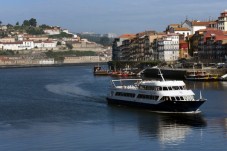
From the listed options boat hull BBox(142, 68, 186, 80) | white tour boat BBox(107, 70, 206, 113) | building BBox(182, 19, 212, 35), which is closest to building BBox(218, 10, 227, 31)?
building BBox(182, 19, 212, 35)

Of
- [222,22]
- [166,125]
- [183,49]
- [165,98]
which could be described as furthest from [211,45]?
[166,125]

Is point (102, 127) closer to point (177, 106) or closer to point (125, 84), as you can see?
point (177, 106)

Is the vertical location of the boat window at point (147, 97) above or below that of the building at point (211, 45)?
below

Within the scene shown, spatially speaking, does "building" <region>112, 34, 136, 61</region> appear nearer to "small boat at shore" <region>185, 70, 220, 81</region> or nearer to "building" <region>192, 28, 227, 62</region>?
"building" <region>192, 28, 227, 62</region>

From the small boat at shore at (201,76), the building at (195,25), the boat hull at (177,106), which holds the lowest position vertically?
the boat hull at (177,106)

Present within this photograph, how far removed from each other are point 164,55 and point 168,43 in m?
2.59

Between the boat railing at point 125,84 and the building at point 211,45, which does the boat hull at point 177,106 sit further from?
the building at point 211,45

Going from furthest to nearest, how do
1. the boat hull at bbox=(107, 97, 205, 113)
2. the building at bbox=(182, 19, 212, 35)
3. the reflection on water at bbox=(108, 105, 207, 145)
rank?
1. the building at bbox=(182, 19, 212, 35)
2. the boat hull at bbox=(107, 97, 205, 113)
3. the reflection on water at bbox=(108, 105, 207, 145)

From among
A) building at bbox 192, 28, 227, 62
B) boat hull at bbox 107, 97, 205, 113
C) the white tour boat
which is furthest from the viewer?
building at bbox 192, 28, 227, 62

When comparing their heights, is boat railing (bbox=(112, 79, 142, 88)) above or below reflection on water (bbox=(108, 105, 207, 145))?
above

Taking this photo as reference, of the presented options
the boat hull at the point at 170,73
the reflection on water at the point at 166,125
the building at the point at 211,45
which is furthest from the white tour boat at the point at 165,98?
the building at the point at 211,45

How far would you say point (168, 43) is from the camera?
334 feet

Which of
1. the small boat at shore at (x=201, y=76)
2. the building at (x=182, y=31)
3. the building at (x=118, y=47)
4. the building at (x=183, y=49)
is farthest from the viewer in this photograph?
the building at (x=118, y=47)

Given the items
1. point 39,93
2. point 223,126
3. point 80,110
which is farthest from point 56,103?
point 223,126
